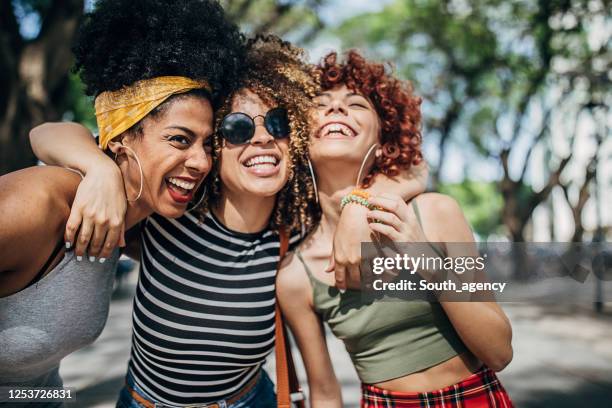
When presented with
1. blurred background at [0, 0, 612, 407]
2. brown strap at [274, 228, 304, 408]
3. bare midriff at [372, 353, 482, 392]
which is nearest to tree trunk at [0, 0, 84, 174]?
blurred background at [0, 0, 612, 407]

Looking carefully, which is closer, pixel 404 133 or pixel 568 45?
pixel 404 133

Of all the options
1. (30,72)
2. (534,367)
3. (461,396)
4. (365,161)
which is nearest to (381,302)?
(461,396)

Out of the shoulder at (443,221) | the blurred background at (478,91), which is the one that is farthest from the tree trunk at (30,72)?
the shoulder at (443,221)

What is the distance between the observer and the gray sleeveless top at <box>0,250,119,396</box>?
173 cm

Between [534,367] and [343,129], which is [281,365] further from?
[534,367]

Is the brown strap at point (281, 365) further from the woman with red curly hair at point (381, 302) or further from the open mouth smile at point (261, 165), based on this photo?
the open mouth smile at point (261, 165)

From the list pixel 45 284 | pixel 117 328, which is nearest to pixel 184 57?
pixel 45 284

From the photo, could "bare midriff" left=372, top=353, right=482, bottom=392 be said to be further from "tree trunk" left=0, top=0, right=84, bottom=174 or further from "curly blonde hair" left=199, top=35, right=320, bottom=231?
"tree trunk" left=0, top=0, right=84, bottom=174

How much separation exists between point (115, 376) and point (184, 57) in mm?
4808

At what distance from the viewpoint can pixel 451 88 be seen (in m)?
15.0

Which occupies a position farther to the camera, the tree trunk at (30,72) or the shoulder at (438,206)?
the tree trunk at (30,72)

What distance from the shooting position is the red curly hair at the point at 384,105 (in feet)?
7.96

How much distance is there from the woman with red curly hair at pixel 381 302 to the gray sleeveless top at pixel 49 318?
0.80 m

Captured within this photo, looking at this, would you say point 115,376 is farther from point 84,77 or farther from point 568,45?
point 568,45
